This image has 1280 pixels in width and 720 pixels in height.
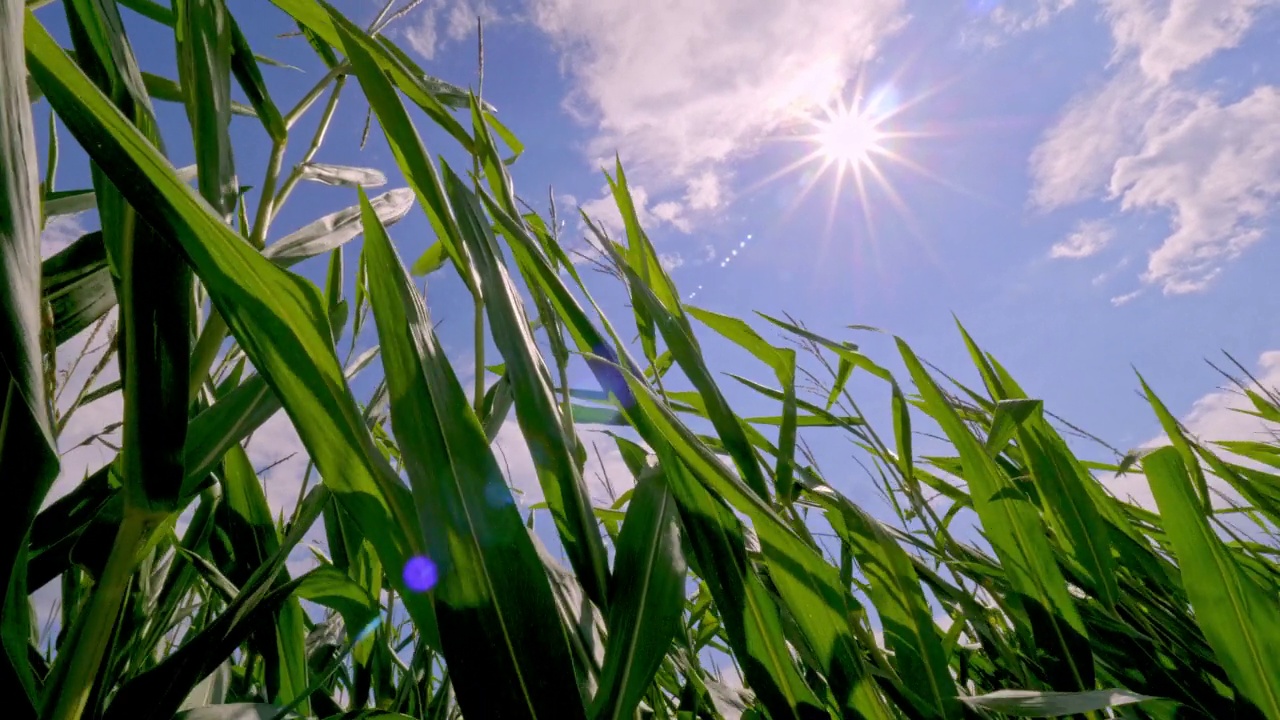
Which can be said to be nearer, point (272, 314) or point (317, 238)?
point (272, 314)

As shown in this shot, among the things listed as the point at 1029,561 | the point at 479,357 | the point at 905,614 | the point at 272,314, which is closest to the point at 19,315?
the point at 272,314

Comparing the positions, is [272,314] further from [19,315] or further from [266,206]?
[266,206]

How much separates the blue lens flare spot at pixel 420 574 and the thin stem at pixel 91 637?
0.50ft

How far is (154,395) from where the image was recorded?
13.4 inches

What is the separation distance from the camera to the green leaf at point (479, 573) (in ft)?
0.95

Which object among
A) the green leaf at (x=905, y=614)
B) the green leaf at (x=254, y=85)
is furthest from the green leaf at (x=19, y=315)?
the green leaf at (x=905, y=614)

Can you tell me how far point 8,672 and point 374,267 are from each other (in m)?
0.28

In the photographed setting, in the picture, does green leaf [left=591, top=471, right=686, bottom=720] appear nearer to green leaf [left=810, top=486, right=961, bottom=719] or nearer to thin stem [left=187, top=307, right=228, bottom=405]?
green leaf [left=810, top=486, right=961, bottom=719]

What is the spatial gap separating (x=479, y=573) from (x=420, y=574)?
0.04 meters

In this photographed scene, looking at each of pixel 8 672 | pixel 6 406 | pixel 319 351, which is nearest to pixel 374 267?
pixel 319 351

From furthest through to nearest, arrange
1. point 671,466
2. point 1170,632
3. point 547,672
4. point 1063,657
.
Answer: point 1170,632 → point 1063,657 → point 671,466 → point 547,672

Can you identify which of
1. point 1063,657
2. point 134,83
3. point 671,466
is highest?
point 134,83

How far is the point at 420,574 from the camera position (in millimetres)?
313

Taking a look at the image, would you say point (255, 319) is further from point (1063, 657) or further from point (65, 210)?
point (1063, 657)
